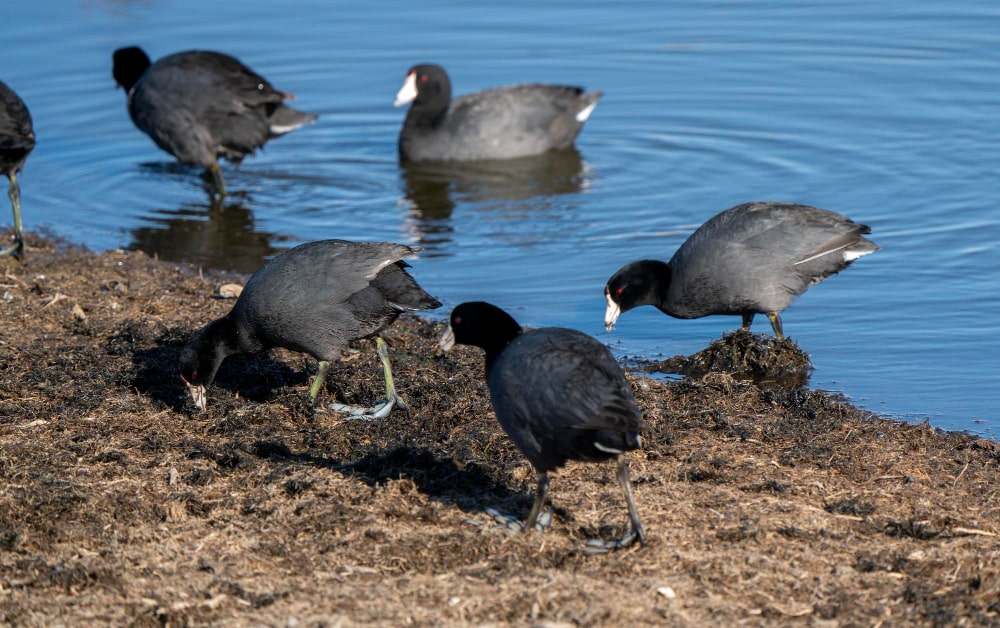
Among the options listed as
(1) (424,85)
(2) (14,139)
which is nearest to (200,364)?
(2) (14,139)

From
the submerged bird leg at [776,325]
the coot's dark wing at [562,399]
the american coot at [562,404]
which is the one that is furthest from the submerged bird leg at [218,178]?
the coot's dark wing at [562,399]

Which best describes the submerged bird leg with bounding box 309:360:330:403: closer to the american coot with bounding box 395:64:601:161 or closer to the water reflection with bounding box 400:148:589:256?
the water reflection with bounding box 400:148:589:256

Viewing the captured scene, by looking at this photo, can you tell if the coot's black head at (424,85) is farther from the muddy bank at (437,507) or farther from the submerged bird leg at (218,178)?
the muddy bank at (437,507)

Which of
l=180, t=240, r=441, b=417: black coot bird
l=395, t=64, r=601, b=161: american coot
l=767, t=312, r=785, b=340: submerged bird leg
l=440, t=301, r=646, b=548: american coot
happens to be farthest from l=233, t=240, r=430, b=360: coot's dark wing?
l=395, t=64, r=601, b=161: american coot

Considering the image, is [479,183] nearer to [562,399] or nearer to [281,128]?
[281,128]

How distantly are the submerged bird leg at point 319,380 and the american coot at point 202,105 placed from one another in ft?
16.1

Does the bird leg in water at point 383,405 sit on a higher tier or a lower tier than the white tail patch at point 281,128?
lower

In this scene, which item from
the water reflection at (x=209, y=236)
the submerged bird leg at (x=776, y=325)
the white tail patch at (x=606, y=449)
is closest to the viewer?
the white tail patch at (x=606, y=449)

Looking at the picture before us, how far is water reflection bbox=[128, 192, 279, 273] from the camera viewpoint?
898 cm

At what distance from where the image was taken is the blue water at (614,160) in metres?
7.47

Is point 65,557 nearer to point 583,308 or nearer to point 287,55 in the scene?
point 583,308

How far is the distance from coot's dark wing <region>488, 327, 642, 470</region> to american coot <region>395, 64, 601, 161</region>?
7.25 m

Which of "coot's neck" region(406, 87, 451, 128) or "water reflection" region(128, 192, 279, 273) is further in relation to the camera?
"coot's neck" region(406, 87, 451, 128)

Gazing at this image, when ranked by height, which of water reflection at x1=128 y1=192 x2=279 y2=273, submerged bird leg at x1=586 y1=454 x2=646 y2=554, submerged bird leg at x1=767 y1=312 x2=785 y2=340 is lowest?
water reflection at x1=128 y1=192 x2=279 y2=273
